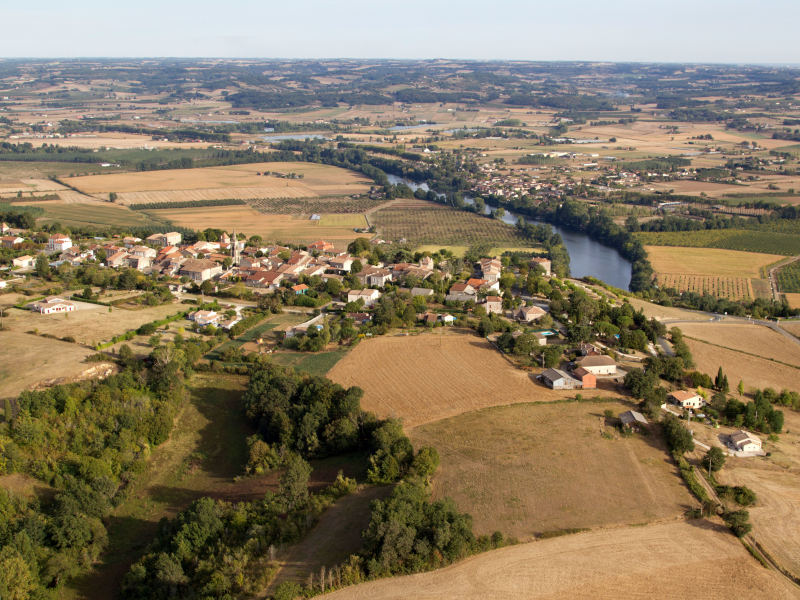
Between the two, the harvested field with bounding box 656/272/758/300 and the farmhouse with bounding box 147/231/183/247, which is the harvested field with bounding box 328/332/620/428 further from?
the farmhouse with bounding box 147/231/183/247

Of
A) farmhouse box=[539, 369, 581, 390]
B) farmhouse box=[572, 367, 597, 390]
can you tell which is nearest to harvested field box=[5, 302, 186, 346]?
farmhouse box=[539, 369, 581, 390]

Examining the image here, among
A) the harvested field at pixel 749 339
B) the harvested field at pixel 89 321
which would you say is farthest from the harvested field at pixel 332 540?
the harvested field at pixel 749 339

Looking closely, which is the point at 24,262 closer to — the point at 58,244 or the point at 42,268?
the point at 58,244

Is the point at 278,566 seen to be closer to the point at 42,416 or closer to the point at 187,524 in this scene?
the point at 187,524

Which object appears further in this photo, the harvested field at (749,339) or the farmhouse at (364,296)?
the farmhouse at (364,296)

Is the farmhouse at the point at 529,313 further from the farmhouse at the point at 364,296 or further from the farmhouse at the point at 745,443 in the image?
the farmhouse at the point at 745,443

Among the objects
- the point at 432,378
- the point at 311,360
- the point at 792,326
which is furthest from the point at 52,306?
the point at 792,326

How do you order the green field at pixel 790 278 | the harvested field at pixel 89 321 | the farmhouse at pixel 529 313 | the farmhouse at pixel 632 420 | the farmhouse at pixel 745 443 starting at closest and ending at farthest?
the farmhouse at pixel 745 443 → the farmhouse at pixel 632 420 → the harvested field at pixel 89 321 → the farmhouse at pixel 529 313 → the green field at pixel 790 278
